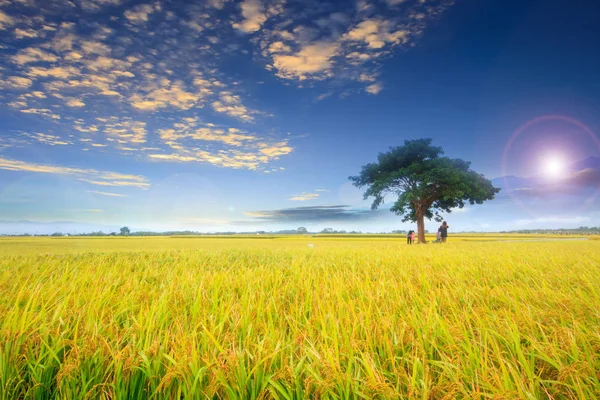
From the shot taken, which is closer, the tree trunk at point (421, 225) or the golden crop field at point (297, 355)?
the golden crop field at point (297, 355)

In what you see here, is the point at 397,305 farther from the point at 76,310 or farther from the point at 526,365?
the point at 76,310

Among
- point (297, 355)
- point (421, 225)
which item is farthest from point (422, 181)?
point (297, 355)

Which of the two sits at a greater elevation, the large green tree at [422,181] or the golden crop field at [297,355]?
the large green tree at [422,181]

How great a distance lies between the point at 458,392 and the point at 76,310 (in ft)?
12.1

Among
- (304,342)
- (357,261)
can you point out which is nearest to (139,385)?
(304,342)

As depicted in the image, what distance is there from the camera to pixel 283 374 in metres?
1.86

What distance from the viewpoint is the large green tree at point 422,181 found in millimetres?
35062

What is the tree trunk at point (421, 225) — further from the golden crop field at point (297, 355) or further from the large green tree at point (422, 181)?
the golden crop field at point (297, 355)

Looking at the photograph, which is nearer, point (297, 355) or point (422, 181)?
point (297, 355)

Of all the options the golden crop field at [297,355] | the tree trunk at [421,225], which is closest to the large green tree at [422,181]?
the tree trunk at [421,225]

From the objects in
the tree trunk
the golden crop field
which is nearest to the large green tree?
the tree trunk

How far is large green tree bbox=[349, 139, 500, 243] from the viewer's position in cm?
3506

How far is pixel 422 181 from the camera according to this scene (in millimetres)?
35094

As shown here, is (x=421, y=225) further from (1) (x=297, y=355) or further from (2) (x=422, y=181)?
(1) (x=297, y=355)
